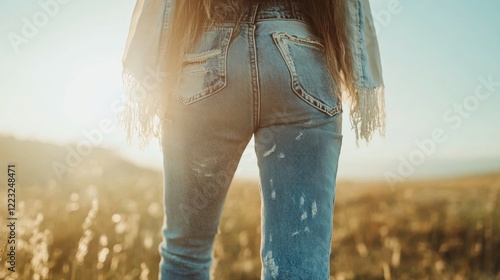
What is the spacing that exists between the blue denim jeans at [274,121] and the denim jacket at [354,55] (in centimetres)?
21

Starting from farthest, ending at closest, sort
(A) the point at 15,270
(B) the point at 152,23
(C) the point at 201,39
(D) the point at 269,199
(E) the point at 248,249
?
1. (E) the point at 248,249
2. (A) the point at 15,270
3. (B) the point at 152,23
4. (C) the point at 201,39
5. (D) the point at 269,199

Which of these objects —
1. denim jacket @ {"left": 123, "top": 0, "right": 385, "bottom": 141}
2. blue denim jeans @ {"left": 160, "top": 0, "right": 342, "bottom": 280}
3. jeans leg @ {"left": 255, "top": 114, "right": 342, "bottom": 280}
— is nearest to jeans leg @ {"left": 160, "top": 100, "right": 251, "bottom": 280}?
blue denim jeans @ {"left": 160, "top": 0, "right": 342, "bottom": 280}

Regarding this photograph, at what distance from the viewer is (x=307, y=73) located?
165cm

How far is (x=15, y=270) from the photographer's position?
335cm

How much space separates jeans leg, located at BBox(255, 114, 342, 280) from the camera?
161 cm

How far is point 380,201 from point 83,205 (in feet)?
10.1

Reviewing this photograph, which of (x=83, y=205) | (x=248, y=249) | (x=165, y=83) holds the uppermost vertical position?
(x=165, y=83)

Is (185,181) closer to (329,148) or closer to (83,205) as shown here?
(329,148)

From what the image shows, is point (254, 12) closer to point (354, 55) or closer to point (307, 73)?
point (307, 73)

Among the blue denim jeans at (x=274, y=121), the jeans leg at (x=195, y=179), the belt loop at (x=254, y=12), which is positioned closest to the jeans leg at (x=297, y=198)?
the blue denim jeans at (x=274, y=121)

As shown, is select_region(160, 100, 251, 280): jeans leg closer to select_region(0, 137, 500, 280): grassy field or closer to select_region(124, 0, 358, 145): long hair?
select_region(124, 0, 358, 145): long hair

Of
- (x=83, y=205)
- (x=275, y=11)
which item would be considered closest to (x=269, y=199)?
(x=275, y=11)

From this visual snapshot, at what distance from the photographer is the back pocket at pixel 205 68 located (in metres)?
1.65

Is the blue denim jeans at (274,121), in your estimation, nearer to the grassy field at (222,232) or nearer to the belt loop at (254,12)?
the belt loop at (254,12)
